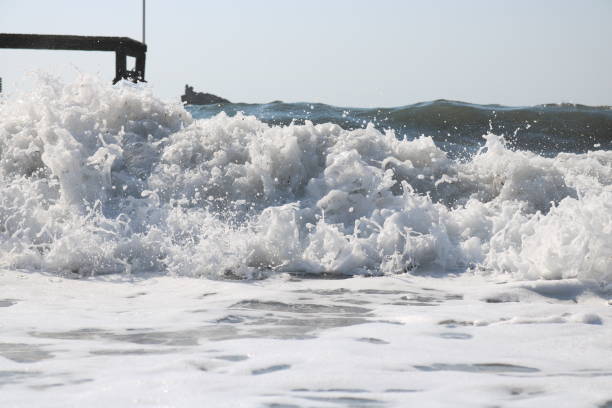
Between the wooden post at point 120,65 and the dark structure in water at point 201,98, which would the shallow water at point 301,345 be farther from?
the dark structure in water at point 201,98

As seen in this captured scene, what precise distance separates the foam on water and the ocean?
18 millimetres

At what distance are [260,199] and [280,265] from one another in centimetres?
137

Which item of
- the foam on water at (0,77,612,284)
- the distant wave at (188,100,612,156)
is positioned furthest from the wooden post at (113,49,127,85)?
the foam on water at (0,77,612,284)

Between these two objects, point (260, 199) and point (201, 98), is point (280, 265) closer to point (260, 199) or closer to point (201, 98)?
point (260, 199)

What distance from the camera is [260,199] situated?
21.7ft

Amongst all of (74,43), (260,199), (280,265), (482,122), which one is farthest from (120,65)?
(280,265)

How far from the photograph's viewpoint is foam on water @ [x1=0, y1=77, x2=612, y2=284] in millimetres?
5277

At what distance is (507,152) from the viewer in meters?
7.31

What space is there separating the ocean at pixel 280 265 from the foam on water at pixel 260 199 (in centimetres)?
2

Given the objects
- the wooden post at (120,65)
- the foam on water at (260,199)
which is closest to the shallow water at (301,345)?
the foam on water at (260,199)

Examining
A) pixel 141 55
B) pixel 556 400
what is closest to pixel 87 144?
pixel 556 400

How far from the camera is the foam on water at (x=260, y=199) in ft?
17.3

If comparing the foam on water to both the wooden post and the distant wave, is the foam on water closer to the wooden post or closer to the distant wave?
the distant wave

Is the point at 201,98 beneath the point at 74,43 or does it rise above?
beneath
